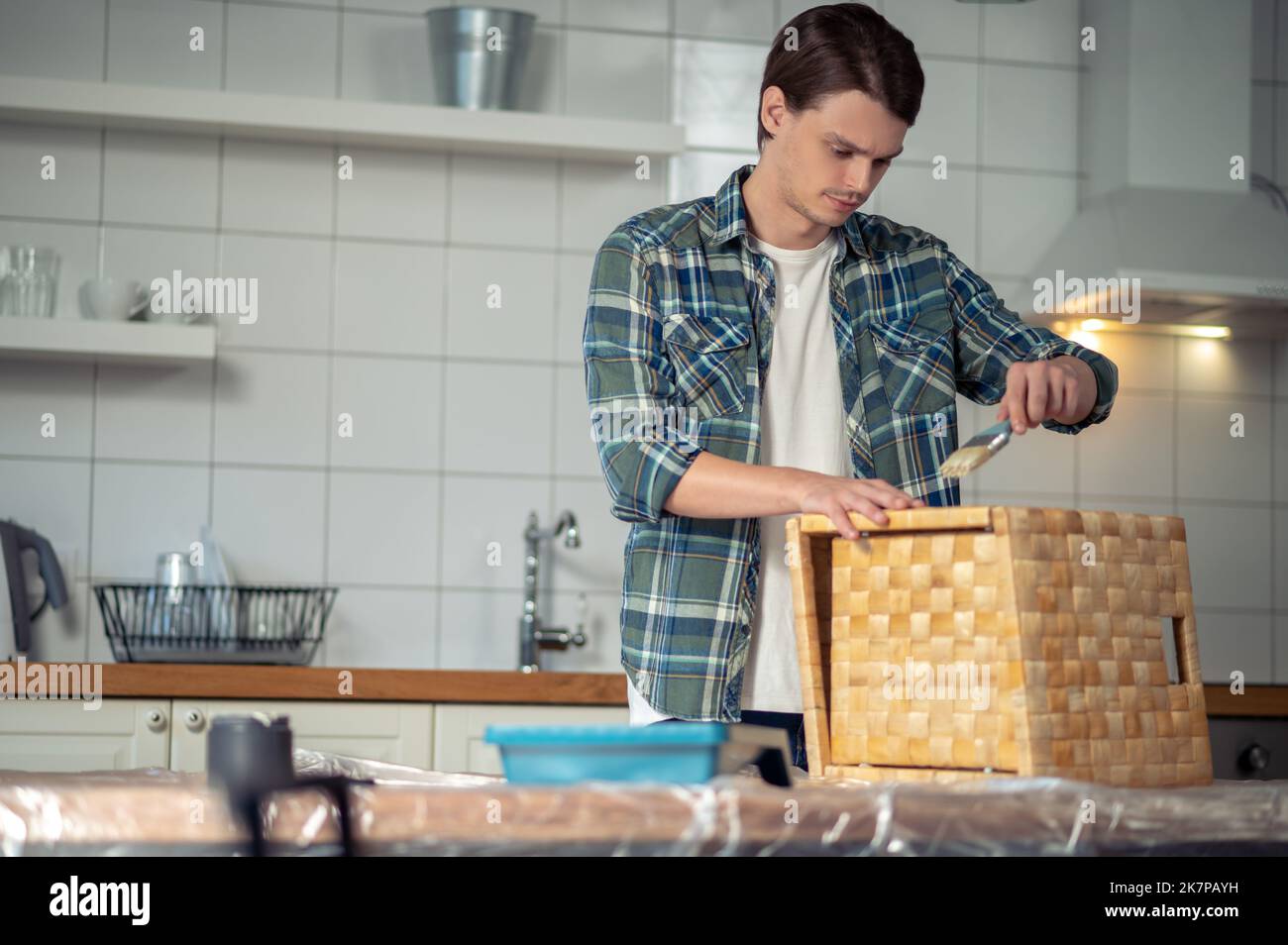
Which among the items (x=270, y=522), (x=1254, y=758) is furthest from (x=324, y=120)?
(x=1254, y=758)

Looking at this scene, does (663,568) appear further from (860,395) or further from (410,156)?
(410,156)

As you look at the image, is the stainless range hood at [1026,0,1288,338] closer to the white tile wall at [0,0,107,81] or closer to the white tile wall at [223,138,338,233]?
the white tile wall at [223,138,338,233]

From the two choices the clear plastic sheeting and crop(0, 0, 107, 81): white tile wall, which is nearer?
the clear plastic sheeting

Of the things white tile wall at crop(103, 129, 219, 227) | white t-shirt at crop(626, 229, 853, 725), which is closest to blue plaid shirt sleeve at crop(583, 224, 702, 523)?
white t-shirt at crop(626, 229, 853, 725)

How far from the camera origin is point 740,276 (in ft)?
4.20

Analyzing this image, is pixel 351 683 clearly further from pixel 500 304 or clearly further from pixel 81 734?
pixel 500 304

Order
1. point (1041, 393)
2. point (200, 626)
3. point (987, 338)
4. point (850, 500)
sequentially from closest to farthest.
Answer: point (850, 500), point (1041, 393), point (987, 338), point (200, 626)

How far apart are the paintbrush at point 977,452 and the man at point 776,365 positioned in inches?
3.6

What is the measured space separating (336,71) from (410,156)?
0.22 metres

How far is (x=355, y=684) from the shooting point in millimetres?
2168

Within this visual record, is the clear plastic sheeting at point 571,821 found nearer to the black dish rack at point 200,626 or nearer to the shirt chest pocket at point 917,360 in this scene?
the shirt chest pocket at point 917,360

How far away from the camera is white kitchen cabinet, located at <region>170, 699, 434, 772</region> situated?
2150 mm

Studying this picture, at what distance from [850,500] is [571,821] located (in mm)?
380

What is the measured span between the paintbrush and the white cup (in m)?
1.87
